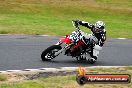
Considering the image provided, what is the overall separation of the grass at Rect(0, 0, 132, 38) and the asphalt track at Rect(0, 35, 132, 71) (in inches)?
98.1

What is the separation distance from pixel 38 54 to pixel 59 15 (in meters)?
17.8

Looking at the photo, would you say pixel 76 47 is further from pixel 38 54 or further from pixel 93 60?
pixel 38 54

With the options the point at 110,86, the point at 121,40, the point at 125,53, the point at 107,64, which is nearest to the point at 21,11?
the point at 121,40

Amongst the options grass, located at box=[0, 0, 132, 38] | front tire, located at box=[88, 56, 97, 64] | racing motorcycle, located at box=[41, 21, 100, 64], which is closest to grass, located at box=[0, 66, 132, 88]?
racing motorcycle, located at box=[41, 21, 100, 64]

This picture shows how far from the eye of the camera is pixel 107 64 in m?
15.4

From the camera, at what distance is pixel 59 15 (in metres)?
34.4

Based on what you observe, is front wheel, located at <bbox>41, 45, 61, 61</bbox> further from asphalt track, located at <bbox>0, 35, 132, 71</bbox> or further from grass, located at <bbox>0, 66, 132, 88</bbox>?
grass, located at <bbox>0, 66, 132, 88</bbox>

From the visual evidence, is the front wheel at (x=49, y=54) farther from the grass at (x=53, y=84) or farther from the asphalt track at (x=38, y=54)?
the grass at (x=53, y=84)

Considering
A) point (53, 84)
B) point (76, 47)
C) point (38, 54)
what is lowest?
point (38, 54)

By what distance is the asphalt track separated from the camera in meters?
14.7

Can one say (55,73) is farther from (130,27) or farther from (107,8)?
(107,8)

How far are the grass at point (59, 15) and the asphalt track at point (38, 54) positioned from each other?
2492 mm

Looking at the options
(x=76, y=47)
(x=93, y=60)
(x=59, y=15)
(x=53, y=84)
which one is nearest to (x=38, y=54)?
(x=76, y=47)

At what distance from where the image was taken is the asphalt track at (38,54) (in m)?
14.7
